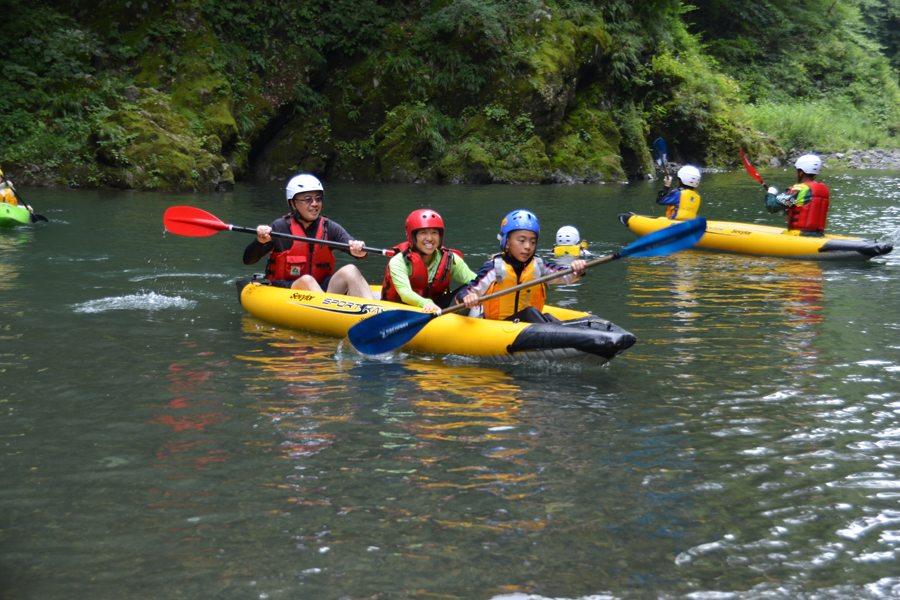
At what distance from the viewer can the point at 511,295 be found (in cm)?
570

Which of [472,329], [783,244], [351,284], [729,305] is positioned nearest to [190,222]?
[351,284]

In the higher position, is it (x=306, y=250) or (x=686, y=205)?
(x=686, y=205)

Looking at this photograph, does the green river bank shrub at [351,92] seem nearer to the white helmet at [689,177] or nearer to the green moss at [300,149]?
the green moss at [300,149]

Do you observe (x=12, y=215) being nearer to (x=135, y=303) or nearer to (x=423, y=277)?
(x=135, y=303)

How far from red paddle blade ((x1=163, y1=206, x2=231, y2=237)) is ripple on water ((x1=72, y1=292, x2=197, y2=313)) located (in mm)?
613

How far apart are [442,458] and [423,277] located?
92.4 inches

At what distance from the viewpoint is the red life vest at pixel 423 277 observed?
19.6 feet

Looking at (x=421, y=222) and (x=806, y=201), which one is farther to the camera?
(x=806, y=201)

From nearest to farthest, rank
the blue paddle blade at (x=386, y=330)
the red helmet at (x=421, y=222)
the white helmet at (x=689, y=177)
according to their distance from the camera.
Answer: the blue paddle blade at (x=386, y=330) < the red helmet at (x=421, y=222) < the white helmet at (x=689, y=177)

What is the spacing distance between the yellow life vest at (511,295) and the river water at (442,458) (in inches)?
19.2

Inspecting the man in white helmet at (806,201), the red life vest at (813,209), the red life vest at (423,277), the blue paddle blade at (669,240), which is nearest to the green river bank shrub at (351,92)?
the man in white helmet at (806,201)

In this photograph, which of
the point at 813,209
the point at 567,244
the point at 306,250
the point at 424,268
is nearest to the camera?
the point at 424,268

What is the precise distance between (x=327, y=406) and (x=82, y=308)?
132 inches

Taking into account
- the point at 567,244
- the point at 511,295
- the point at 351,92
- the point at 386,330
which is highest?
the point at 351,92
